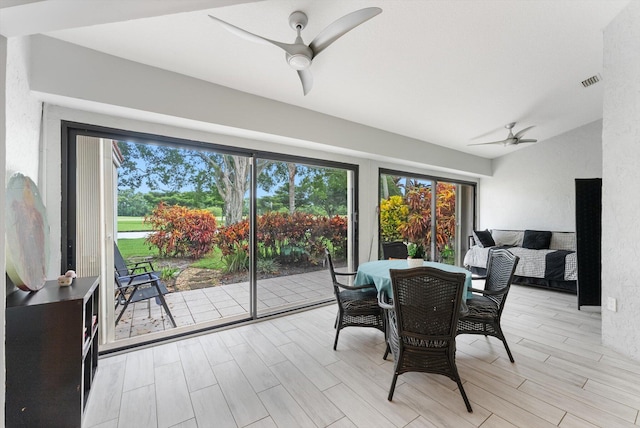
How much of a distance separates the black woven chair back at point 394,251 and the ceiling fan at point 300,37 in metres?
2.50

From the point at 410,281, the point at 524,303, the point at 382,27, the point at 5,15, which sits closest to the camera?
the point at 5,15

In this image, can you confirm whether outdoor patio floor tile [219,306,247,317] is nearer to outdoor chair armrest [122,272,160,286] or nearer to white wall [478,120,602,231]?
outdoor chair armrest [122,272,160,286]

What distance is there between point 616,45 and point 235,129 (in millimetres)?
3844

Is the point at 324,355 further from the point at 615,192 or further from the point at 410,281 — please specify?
the point at 615,192

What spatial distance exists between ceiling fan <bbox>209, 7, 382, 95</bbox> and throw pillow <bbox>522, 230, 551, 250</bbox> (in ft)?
18.7

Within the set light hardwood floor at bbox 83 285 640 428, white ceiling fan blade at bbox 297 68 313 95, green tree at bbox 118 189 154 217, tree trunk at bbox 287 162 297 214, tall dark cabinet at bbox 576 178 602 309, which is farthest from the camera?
tree trunk at bbox 287 162 297 214

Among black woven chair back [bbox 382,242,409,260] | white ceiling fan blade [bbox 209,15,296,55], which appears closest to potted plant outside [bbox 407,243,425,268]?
black woven chair back [bbox 382,242,409,260]

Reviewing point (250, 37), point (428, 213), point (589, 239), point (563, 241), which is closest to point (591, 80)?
point (589, 239)

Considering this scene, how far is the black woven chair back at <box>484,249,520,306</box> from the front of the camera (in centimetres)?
237

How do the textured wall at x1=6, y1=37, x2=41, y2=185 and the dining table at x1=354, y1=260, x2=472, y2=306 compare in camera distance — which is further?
the dining table at x1=354, y1=260, x2=472, y2=306

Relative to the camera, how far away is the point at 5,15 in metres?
1.06

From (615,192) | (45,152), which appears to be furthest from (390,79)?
(45,152)

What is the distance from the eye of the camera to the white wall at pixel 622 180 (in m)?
2.39

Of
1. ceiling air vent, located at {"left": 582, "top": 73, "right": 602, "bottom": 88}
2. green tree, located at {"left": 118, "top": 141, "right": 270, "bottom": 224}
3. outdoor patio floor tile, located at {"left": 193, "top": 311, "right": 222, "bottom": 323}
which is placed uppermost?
ceiling air vent, located at {"left": 582, "top": 73, "right": 602, "bottom": 88}
